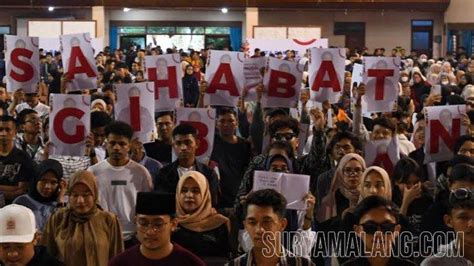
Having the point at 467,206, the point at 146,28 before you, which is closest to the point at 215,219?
the point at 467,206

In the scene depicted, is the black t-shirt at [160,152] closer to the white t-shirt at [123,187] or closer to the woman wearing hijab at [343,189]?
the white t-shirt at [123,187]

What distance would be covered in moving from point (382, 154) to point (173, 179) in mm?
1981

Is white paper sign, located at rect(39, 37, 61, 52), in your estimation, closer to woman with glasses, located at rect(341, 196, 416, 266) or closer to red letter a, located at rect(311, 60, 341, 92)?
red letter a, located at rect(311, 60, 341, 92)

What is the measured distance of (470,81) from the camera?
1509cm

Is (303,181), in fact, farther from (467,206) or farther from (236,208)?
(467,206)

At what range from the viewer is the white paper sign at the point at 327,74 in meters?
10.7

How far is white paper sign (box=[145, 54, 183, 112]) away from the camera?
10148mm

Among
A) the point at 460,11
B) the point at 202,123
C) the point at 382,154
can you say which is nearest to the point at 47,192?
the point at 202,123

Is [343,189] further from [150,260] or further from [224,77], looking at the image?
[224,77]

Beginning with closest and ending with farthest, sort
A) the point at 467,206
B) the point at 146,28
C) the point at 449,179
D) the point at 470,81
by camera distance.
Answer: the point at 467,206, the point at 449,179, the point at 470,81, the point at 146,28

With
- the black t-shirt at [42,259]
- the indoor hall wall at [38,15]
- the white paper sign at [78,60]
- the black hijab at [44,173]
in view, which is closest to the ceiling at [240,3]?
the indoor hall wall at [38,15]

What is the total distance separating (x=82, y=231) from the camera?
6.09 metres

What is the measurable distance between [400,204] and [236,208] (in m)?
1.22

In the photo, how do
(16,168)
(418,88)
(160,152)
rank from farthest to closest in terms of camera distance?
(418,88), (160,152), (16,168)
